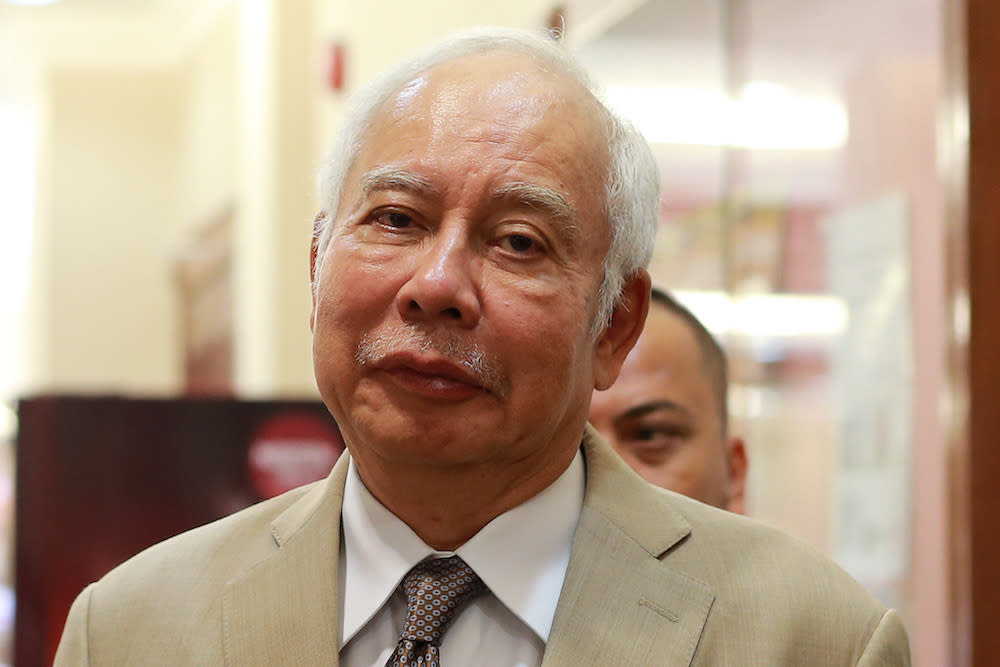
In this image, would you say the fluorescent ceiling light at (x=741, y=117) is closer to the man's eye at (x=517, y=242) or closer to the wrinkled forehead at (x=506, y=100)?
the wrinkled forehead at (x=506, y=100)

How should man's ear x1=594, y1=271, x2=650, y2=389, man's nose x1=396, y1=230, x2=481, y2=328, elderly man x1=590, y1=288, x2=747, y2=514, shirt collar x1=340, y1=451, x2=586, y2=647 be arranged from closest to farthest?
man's nose x1=396, y1=230, x2=481, y2=328 → shirt collar x1=340, y1=451, x2=586, y2=647 → man's ear x1=594, y1=271, x2=650, y2=389 → elderly man x1=590, y1=288, x2=747, y2=514

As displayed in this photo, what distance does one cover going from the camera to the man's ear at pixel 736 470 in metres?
2.68

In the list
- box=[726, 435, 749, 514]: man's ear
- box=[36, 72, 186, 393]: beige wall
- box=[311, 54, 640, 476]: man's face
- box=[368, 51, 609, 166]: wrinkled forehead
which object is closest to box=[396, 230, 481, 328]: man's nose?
box=[311, 54, 640, 476]: man's face

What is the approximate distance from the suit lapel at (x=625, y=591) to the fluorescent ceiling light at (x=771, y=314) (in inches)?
61.5

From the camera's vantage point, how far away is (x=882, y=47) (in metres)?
3.23

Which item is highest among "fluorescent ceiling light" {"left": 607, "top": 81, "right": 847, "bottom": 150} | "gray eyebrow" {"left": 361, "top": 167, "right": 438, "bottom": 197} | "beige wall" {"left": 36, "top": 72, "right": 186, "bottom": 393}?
"fluorescent ceiling light" {"left": 607, "top": 81, "right": 847, "bottom": 150}

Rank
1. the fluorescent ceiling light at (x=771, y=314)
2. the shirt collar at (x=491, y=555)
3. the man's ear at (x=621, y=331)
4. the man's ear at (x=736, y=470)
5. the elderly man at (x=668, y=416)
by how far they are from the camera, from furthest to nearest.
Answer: the fluorescent ceiling light at (x=771, y=314), the man's ear at (x=736, y=470), the elderly man at (x=668, y=416), the man's ear at (x=621, y=331), the shirt collar at (x=491, y=555)

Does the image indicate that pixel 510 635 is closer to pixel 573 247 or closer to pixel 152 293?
pixel 573 247

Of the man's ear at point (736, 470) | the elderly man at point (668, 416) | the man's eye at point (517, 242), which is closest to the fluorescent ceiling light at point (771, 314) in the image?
the man's ear at point (736, 470)

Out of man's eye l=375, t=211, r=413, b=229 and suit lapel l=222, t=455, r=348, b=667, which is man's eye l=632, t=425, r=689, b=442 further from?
man's eye l=375, t=211, r=413, b=229

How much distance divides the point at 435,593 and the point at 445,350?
30 centimetres

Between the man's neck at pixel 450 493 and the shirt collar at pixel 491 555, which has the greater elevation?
the man's neck at pixel 450 493

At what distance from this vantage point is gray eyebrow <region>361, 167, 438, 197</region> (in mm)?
1772

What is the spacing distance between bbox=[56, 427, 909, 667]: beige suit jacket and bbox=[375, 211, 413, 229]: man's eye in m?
0.35
